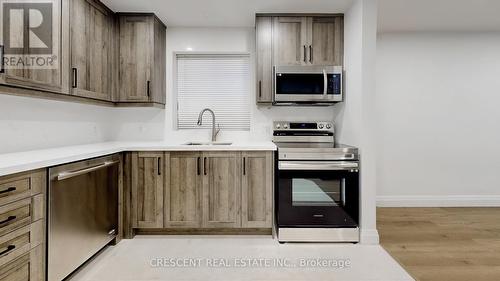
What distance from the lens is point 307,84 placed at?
10.5ft

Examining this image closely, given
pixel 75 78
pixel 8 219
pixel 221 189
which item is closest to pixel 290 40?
pixel 221 189

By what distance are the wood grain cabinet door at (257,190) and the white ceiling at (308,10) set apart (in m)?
1.57

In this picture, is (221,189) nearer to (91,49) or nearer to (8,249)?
(8,249)

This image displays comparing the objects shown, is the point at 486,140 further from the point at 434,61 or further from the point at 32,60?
the point at 32,60

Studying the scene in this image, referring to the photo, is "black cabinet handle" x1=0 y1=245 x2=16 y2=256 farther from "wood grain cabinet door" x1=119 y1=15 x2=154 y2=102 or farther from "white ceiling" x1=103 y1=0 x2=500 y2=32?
"white ceiling" x1=103 y1=0 x2=500 y2=32

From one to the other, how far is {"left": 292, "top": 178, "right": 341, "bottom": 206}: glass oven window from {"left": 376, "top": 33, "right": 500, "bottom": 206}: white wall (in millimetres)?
1550

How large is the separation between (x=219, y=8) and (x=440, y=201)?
3.84 meters

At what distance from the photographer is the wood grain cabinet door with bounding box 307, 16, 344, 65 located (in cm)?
327

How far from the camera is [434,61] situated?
3990 mm

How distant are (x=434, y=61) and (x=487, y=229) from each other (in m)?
2.21

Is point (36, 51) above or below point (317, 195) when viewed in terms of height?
above

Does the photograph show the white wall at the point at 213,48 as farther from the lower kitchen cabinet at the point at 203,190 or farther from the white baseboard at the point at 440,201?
the white baseboard at the point at 440,201

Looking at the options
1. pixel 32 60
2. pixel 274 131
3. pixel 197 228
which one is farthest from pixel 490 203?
pixel 32 60

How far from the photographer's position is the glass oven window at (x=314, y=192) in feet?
9.27
